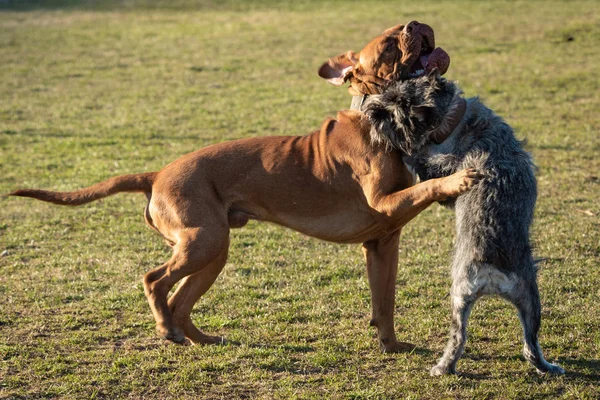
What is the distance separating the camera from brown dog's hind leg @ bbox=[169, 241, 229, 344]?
5453mm

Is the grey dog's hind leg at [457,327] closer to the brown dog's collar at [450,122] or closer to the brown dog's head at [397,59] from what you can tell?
the brown dog's collar at [450,122]

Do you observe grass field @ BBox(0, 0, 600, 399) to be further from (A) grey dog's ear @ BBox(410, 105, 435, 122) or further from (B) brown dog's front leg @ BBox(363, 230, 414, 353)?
(A) grey dog's ear @ BBox(410, 105, 435, 122)

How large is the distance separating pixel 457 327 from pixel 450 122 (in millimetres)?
1218

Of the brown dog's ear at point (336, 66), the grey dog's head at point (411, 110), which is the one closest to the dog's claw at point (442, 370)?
the grey dog's head at point (411, 110)

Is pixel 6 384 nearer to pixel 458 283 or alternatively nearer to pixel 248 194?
pixel 248 194

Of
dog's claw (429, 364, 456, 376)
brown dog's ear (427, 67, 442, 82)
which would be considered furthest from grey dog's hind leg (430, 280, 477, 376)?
brown dog's ear (427, 67, 442, 82)

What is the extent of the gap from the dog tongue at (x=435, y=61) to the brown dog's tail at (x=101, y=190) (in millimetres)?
1957

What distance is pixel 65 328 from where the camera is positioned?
18.9ft

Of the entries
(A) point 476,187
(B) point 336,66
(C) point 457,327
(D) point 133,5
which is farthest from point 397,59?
(D) point 133,5

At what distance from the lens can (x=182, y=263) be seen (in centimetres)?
510

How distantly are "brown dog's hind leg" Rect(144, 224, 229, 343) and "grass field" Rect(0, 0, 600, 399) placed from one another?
0.25m

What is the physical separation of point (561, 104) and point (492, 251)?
352 inches

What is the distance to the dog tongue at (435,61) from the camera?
5039 mm

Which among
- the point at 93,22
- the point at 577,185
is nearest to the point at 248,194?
the point at 577,185
